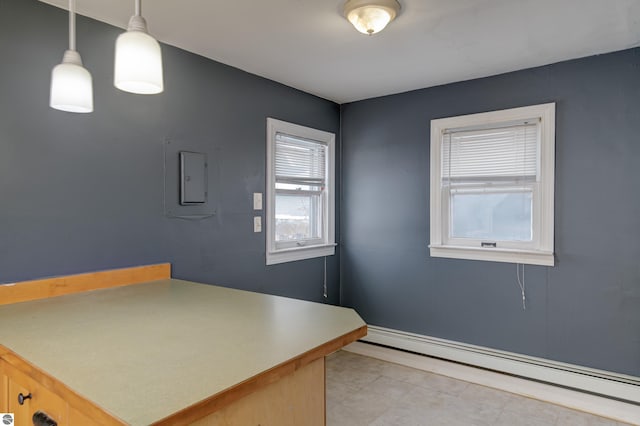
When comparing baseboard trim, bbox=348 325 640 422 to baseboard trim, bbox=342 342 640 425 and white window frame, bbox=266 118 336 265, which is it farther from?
white window frame, bbox=266 118 336 265

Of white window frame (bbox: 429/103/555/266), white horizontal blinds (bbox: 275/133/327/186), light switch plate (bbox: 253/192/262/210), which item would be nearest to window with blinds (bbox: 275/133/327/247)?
white horizontal blinds (bbox: 275/133/327/186)

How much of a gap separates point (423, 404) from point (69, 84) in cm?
266

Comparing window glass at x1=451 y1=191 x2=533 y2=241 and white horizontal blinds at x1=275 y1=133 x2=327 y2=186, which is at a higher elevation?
white horizontal blinds at x1=275 y1=133 x2=327 y2=186

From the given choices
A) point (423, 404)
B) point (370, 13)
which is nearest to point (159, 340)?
point (370, 13)

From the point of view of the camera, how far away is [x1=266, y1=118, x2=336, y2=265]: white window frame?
3242 mm

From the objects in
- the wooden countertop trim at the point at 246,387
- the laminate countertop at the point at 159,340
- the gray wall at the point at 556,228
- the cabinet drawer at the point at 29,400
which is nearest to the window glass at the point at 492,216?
the gray wall at the point at 556,228

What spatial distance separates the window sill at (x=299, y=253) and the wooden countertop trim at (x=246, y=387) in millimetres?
2014

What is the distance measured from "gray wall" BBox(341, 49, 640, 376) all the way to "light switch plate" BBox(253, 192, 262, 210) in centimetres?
115

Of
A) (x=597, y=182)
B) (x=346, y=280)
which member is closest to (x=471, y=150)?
(x=597, y=182)

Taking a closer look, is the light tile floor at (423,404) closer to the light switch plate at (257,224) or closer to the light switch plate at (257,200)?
the light switch plate at (257,224)

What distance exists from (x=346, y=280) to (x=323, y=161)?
3.97 feet

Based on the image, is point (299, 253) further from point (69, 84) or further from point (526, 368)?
point (69, 84)

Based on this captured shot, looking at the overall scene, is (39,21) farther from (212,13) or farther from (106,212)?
(106,212)

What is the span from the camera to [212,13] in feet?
7.04
